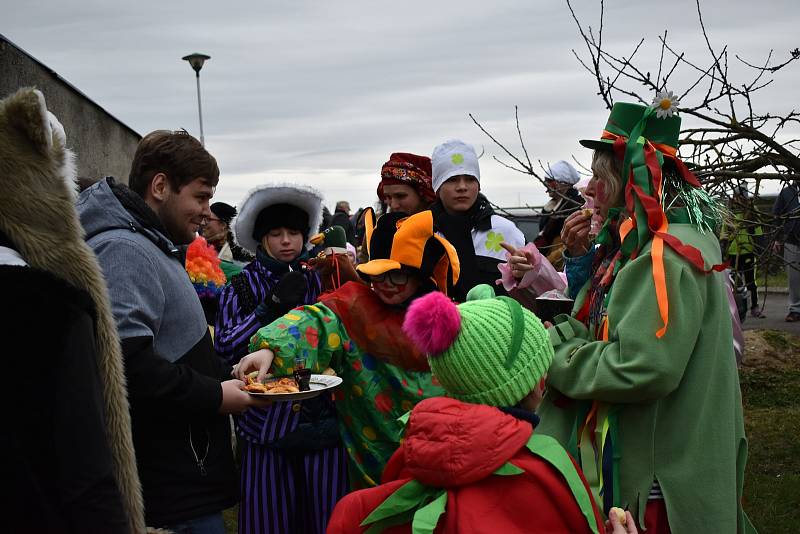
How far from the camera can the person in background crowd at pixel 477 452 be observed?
1898 millimetres

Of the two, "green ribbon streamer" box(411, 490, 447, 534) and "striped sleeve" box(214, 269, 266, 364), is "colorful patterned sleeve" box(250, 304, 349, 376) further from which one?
"green ribbon streamer" box(411, 490, 447, 534)

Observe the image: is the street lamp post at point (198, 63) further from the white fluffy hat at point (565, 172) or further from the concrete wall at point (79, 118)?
the white fluffy hat at point (565, 172)

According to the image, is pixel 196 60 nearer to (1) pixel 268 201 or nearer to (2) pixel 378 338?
(1) pixel 268 201

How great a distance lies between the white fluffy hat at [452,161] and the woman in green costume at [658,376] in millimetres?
1914

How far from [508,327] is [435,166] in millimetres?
2592

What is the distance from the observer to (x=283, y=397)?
258cm

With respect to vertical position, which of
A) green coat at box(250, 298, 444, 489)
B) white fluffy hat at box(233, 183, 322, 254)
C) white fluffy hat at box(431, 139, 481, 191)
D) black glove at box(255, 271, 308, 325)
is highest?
white fluffy hat at box(431, 139, 481, 191)

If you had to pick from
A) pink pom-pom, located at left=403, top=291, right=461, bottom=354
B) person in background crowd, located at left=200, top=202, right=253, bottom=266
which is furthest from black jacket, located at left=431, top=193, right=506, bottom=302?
person in background crowd, located at left=200, top=202, right=253, bottom=266

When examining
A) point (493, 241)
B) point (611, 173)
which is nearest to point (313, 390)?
point (611, 173)

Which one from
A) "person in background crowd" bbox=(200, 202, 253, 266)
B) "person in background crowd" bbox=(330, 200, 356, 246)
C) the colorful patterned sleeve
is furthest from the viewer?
"person in background crowd" bbox=(330, 200, 356, 246)

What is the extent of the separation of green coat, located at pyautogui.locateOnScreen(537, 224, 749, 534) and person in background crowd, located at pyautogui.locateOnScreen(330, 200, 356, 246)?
11252 mm

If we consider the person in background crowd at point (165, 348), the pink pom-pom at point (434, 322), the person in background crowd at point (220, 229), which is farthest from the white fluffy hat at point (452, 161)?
the person in background crowd at point (220, 229)

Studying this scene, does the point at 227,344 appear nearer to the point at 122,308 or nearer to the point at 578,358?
the point at 122,308

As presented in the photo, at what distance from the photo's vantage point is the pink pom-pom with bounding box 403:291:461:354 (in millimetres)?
1999
